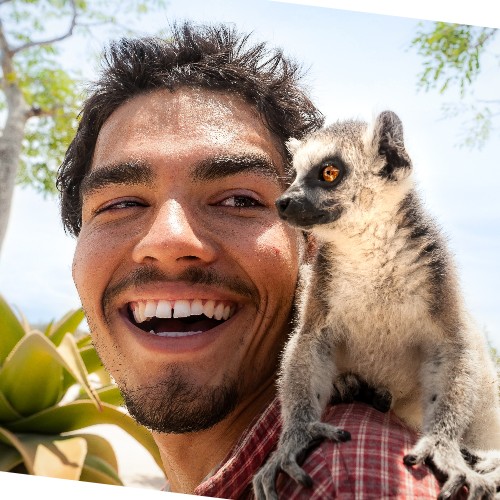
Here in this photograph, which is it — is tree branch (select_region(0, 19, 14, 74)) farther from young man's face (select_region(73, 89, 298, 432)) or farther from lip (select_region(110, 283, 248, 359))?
lip (select_region(110, 283, 248, 359))

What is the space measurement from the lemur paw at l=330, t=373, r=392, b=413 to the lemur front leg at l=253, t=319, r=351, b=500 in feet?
0.09

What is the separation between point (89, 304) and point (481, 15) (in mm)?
1568

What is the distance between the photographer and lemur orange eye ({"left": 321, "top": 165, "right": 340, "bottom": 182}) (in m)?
1.56

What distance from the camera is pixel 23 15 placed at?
413 centimetres

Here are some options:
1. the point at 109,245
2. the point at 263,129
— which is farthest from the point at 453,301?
the point at 109,245

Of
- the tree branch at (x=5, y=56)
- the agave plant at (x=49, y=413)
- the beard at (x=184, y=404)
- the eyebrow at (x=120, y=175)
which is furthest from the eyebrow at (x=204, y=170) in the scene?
the tree branch at (x=5, y=56)

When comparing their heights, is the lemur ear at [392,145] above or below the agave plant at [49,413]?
above

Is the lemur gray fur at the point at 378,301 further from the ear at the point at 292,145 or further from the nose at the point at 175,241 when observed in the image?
the nose at the point at 175,241

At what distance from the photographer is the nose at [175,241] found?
5.09 ft

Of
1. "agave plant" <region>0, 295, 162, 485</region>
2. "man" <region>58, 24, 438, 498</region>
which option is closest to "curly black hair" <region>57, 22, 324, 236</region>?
"man" <region>58, 24, 438, 498</region>

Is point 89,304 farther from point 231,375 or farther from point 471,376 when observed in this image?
point 471,376

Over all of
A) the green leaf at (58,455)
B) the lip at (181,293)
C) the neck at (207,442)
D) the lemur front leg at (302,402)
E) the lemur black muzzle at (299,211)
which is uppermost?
the lemur black muzzle at (299,211)

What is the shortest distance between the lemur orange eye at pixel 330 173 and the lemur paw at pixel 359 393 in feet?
1.62

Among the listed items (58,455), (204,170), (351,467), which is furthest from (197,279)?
(58,455)
